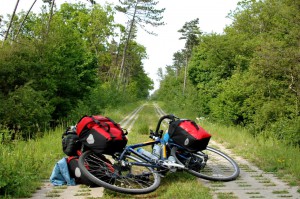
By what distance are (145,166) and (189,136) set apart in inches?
37.9

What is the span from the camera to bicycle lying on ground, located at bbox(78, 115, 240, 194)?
532cm

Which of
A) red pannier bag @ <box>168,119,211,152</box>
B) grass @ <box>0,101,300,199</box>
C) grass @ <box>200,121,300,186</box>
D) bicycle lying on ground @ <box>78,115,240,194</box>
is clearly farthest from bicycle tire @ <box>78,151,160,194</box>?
grass @ <box>200,121,300,186</box>

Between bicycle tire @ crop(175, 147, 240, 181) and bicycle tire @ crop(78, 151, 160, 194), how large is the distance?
85cm

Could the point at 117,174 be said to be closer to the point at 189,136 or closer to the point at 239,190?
the point at 189,136

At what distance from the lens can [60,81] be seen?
1617cm

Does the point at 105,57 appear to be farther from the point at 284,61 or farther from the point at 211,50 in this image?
the point at 284,61

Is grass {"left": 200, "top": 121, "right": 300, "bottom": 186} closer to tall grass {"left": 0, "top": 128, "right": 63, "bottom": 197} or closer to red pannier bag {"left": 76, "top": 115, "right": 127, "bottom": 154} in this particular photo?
red pannier bag {"left": 76, "top": 115, "right": 127, "bottom": 154}

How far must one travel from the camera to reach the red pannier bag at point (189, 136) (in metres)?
6.11

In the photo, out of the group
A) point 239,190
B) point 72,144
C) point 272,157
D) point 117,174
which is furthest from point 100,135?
point 272,157

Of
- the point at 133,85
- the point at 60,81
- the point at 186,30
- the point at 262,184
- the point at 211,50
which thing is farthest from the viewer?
the point at 133,85

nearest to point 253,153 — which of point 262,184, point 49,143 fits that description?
point 262,184

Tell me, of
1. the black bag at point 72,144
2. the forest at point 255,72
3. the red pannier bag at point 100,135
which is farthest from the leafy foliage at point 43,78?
the forest at point 255,72

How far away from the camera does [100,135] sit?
547 centimetres

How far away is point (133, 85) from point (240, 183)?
212 feet
